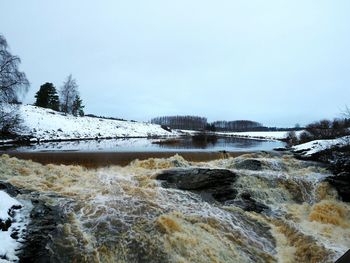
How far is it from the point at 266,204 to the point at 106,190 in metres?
5.25

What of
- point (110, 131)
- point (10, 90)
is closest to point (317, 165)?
point (10, 90)

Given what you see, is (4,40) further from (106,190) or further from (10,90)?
(106,190)

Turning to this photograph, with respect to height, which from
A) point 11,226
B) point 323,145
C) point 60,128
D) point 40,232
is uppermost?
point 60,128

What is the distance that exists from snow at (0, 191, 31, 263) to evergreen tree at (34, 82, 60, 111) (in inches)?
2347

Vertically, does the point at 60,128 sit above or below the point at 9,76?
below

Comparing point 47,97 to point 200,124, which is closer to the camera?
point 47,97

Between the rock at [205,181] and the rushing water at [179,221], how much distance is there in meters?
0.39

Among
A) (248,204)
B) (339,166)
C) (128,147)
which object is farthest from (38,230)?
(128,147)

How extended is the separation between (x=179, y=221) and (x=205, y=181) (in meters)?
4.24

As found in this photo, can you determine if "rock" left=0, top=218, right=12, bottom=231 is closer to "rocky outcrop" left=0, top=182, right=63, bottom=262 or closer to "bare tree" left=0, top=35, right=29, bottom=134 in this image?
"rocky outcrop" left=0, top=182, right=63, bottom=262

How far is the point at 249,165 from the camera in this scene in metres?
15.8

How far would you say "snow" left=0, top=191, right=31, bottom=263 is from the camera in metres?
5.82

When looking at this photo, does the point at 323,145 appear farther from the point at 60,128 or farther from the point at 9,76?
the point at 60,128

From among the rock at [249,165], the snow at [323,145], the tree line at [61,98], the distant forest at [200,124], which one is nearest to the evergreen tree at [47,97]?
the tree line at [61,98]
